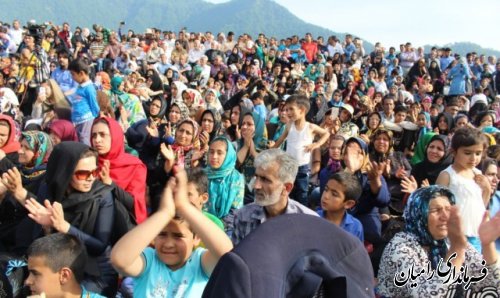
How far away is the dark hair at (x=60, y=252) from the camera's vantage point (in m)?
2.44

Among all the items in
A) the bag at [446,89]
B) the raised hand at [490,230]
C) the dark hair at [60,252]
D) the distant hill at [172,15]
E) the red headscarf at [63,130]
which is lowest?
the dark hair at [60,252]

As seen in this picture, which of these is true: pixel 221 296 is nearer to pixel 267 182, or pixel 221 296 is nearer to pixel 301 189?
pixel 267 182

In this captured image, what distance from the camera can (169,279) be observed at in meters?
2.31

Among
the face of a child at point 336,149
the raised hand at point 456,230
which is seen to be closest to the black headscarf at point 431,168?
the face of a child at point 336,149

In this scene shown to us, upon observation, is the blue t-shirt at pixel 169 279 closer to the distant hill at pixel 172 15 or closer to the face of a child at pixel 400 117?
the face of a child at pixel 400 117

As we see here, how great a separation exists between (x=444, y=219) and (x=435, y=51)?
14.0m

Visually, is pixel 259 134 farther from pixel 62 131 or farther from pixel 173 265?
pixel 173 265

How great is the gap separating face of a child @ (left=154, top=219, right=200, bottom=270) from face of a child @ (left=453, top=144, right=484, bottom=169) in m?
2.31

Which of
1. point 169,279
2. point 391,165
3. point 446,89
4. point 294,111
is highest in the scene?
point 446,89

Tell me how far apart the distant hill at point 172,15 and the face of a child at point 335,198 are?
206 feet

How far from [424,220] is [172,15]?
9696 centimetres

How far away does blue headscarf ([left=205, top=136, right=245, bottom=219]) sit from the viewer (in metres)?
4.21

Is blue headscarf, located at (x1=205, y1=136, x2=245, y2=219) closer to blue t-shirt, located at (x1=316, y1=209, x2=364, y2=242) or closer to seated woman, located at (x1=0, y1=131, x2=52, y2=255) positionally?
blue t-shirt, located at (x1=316, y1=209, x2=364, y2=242)

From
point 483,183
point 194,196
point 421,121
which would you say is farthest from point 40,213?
point 421,121
